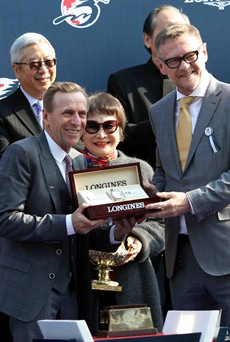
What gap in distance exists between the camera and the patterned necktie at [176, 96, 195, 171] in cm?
491

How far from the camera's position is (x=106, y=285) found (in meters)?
5.22

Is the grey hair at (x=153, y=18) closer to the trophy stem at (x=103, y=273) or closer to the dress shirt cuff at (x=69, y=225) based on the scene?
the trophy stem at (x=103, y=273)

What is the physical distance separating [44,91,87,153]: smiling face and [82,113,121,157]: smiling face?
0.71 m

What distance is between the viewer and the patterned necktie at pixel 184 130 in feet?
16.1

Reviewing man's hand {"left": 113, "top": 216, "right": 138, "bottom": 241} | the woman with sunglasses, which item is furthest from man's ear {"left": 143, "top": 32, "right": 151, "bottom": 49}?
man's hand {"left": 113, "top": 216, "right": 138, "bottom": 241}

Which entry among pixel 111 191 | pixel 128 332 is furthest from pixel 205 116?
pixel 128 332

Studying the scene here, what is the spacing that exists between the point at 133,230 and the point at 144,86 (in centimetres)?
112

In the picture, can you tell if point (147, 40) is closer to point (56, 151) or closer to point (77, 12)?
point (77, 12)

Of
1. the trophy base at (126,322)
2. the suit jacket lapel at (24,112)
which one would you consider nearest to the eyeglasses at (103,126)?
the suit jacket lapel at (24,112)

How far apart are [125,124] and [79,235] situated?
109 centimetres

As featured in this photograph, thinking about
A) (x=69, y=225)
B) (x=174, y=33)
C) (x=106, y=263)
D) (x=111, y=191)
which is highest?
(x=174, y=33)

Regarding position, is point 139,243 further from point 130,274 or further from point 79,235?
point 79,235

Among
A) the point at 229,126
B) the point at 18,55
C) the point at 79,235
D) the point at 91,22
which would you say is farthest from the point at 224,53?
the point at 79,235

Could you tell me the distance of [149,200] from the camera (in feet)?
14.7
